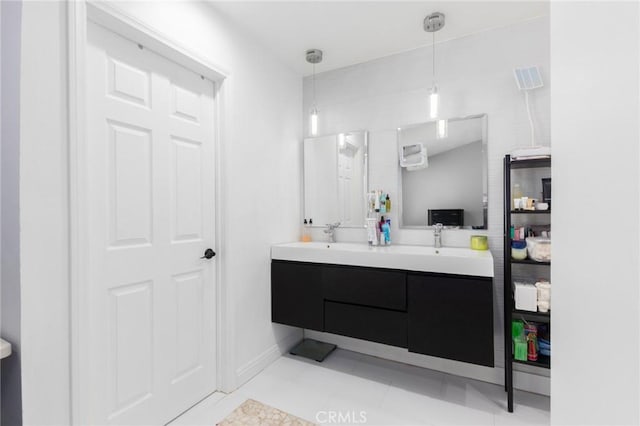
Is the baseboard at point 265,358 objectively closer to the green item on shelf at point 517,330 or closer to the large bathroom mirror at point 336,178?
the large bathroom mirror at point 336,178

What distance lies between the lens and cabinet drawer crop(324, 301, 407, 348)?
180 cm

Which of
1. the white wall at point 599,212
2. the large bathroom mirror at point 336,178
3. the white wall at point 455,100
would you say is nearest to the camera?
the white wall at point 599,212

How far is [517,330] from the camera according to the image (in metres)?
1.74

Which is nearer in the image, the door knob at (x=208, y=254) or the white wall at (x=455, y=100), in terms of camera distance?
the door knob at (x=208, y=254)

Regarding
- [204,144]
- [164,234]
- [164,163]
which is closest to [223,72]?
[204,144]

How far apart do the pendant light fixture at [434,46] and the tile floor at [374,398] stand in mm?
1747

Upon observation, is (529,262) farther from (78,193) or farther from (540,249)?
(78,193)

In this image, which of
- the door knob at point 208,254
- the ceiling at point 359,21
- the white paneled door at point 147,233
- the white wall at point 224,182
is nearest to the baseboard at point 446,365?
the white wall at point 224,182

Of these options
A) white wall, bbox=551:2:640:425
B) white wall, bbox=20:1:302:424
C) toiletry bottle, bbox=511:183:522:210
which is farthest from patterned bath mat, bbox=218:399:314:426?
white wall, bbox=551:2:640:425

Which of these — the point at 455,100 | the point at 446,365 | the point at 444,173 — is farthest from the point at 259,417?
the point at 455,100

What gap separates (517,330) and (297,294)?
1.35 m

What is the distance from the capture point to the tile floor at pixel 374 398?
5.32 feet

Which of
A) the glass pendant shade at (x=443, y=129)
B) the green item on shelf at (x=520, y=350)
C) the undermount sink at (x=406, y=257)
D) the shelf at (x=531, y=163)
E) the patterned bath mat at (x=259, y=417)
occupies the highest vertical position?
the glass pendant shade at (x=443, y=129)

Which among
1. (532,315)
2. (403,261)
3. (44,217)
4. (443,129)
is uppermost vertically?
(443,129)
